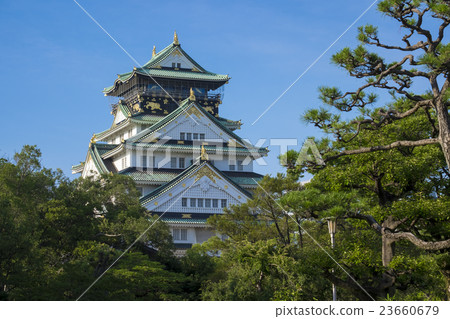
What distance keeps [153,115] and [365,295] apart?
38.3 meters

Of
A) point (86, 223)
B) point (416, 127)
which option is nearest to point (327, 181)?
point (416, 127)

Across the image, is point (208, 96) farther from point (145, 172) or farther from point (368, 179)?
point (368, 179)

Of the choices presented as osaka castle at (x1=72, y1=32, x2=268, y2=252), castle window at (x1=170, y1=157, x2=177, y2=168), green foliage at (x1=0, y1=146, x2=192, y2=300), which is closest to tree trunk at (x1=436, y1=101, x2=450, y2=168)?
green foliage at (x1=0, y1=146, x2=192, y2=300)

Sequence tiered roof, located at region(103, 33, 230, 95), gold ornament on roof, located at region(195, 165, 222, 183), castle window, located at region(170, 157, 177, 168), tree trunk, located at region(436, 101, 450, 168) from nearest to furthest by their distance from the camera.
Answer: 1. tree trunk, located at region(436, 101, 450, 168)
2. gold ornament on roof, located at region(195, 165, 222, 183)
3. castle window, located at region(170, 157, 177, 168)
4. tiered roof, located at region(103, 33, 230, 95)

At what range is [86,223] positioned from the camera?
30.4 metres

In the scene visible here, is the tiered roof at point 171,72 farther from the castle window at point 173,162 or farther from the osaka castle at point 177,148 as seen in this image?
the castle window at point 173,162

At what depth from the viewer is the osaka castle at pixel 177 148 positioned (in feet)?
150

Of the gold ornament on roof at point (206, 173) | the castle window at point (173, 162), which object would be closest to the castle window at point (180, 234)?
the gold ornament on roof at point (206, 173)

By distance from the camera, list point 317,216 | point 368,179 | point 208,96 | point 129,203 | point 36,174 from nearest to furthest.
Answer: point 317,216 < point 368,179 < point 36,174 < point 129,203 < point 208,96

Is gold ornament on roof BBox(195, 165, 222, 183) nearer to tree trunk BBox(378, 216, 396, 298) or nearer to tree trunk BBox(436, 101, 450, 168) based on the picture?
tree trunk BBox(378, 216, 396, 298)

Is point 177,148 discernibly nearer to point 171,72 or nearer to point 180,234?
point 180,234

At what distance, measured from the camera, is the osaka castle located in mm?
45750

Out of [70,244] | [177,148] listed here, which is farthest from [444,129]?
[177,148]
